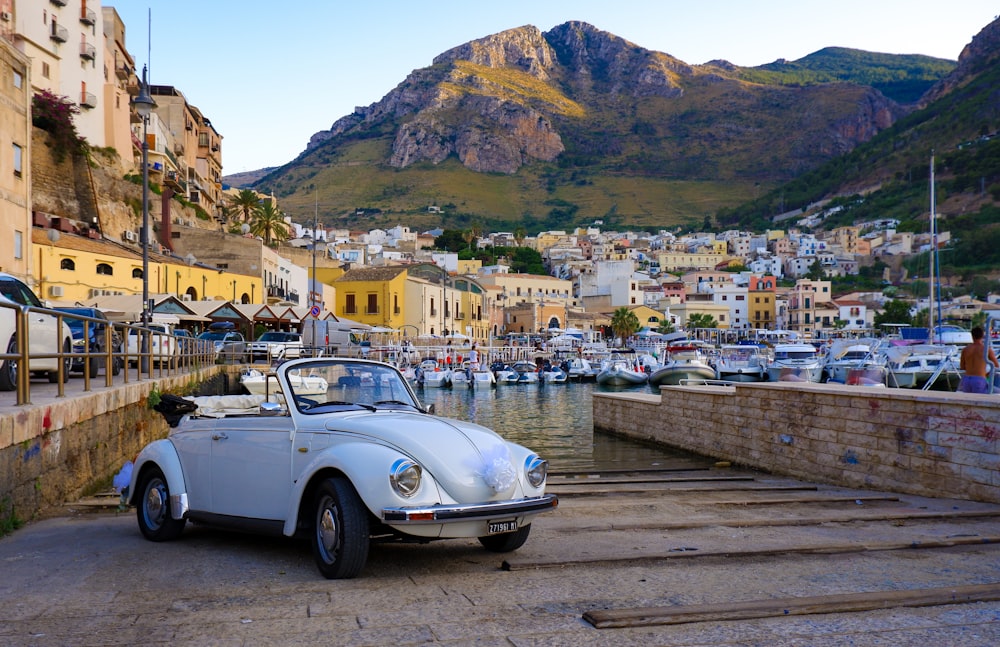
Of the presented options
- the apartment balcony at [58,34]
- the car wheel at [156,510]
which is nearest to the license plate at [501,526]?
the car wheel at [156,510]

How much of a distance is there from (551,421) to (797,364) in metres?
32.5

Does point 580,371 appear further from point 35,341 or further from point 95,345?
point 35,341

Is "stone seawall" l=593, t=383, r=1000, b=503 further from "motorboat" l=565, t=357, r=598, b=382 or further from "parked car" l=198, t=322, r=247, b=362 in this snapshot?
"motorboat" l=565, t=357, r=598, b=382

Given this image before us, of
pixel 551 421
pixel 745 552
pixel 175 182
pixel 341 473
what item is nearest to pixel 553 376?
pixel 175 182

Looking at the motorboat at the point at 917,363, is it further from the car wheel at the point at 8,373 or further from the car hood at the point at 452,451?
the car hood at the point at 452,451

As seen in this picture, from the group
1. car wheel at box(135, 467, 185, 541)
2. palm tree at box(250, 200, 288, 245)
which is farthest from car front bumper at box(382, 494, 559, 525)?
palm tree at box(250, 200, 288, 245)

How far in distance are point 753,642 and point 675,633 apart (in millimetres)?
398

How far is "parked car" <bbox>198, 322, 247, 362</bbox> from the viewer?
38125mm

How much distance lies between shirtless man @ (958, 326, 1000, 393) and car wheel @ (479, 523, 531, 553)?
367 inches

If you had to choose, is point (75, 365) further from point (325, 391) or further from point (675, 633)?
point (675, 633)

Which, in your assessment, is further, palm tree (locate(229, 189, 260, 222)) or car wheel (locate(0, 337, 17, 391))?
palm tree (locate(229, 189, 260, 222))

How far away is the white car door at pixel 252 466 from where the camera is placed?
6336 mm

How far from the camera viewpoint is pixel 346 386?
700 centimetres

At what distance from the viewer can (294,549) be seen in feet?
22.2
